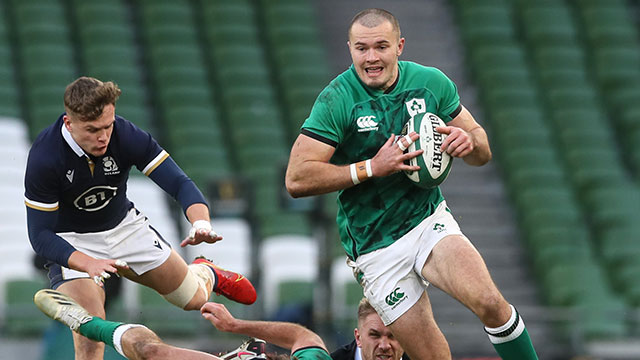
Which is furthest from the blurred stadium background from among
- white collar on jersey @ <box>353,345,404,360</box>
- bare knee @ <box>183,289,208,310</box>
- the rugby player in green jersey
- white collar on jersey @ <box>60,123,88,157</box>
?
the rugby player in green jersey

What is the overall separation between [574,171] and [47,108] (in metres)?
6.21

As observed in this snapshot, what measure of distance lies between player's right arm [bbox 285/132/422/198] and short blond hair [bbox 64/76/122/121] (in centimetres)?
99

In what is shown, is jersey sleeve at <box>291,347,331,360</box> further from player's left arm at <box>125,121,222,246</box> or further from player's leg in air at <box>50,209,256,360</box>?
player's leg in air at <box>50,209,256,360</box>

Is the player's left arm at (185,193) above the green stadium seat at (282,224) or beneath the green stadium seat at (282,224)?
above

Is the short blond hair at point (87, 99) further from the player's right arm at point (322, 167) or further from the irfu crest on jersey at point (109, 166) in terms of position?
the player's right arm at point (322, 167)

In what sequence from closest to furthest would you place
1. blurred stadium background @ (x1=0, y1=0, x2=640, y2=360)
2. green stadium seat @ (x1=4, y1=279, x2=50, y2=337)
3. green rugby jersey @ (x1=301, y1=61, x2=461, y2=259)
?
green rugby jersey @ (x1=301, y1=61, x2=461, y2=259)
green stadium seat @ (x1=4, y1=279, x2=50, y2=337)
blurred stadium background @ (x1=0, y1=0, x2=640, y2=360)

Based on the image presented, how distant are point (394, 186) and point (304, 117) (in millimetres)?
7649

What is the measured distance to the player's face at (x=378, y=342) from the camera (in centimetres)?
582

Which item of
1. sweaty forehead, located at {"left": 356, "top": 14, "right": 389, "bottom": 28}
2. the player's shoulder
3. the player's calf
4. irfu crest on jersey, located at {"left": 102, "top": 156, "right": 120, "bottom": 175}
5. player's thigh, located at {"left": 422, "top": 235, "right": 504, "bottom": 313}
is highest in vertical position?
sweaty forehead, located at {"left": 356, "top": 14, "right": 389, "bottom": 28}

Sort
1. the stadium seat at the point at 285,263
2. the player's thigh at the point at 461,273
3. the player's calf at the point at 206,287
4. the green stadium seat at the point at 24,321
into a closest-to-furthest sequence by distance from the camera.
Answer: the player's thigh at the point at 461,273
the player's calf at the point at 206,287
the green stadium seat at the point at 24,321
the stadium seat at the point at 285,263

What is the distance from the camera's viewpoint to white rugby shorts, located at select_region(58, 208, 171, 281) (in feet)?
20.0

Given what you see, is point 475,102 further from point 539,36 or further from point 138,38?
point 138,38

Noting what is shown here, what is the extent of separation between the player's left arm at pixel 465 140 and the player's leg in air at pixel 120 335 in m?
1.42

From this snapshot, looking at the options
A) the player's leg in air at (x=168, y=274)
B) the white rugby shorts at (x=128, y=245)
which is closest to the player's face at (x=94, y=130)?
the white rugby shorts at (x=128, y=245)
